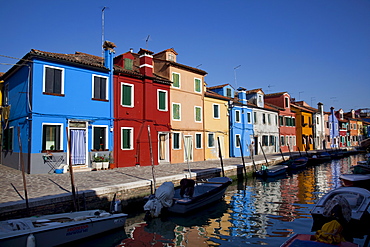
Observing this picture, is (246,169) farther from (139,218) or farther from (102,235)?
(102,235)

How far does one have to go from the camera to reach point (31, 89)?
1530 cm

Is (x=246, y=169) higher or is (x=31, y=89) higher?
(x=31, y=89)

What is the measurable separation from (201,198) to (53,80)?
11261mm

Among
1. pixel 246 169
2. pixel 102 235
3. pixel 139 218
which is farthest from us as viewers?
pixel 246 169

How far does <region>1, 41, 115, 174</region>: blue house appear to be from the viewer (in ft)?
50.1

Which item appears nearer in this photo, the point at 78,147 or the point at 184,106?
the point at 78,147

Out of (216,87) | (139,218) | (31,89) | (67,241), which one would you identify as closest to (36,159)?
(31,89)

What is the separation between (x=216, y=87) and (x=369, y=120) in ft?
230

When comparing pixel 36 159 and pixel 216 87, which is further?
pixel 216 87

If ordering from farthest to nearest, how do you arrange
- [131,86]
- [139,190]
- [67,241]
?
[131,86] → [139,190] → [67,241]

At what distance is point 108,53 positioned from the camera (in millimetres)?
18656

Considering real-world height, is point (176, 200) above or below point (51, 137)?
below

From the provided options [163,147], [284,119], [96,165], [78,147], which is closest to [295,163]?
[163,147]

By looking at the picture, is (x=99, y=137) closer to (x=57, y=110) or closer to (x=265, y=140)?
(x=57, y=110)
